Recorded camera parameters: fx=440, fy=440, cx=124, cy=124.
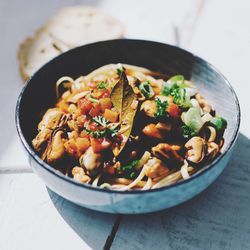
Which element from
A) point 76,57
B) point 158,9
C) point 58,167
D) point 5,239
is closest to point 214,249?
point 58,167

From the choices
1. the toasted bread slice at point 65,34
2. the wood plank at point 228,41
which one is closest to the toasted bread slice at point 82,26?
the toasted bread slice at point 65,34

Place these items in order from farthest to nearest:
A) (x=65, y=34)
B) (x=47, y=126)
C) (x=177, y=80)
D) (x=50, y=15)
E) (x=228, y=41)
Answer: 1. (x=50, y=15)
2. (x=65, y=34)
3. (x=228, y=41)
4. (x=177, y=80)
5. (x=47, y=126)

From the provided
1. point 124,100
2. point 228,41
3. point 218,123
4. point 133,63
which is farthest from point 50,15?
point 218,123

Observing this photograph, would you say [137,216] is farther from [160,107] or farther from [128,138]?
[160,107]

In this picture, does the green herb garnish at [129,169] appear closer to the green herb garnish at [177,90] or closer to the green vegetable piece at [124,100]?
the green vegetable piece at [124,100]

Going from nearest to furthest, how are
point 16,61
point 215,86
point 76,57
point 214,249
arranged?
point 214,249
point 215,86
point 76,57
point 16,61

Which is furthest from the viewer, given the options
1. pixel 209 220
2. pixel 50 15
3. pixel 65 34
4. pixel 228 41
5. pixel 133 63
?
pixel 50 15

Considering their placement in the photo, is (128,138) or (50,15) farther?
(50,15)

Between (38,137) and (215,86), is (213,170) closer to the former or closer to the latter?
(215,86)

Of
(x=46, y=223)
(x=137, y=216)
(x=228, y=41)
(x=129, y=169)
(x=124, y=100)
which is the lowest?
(x=46, y=223)
